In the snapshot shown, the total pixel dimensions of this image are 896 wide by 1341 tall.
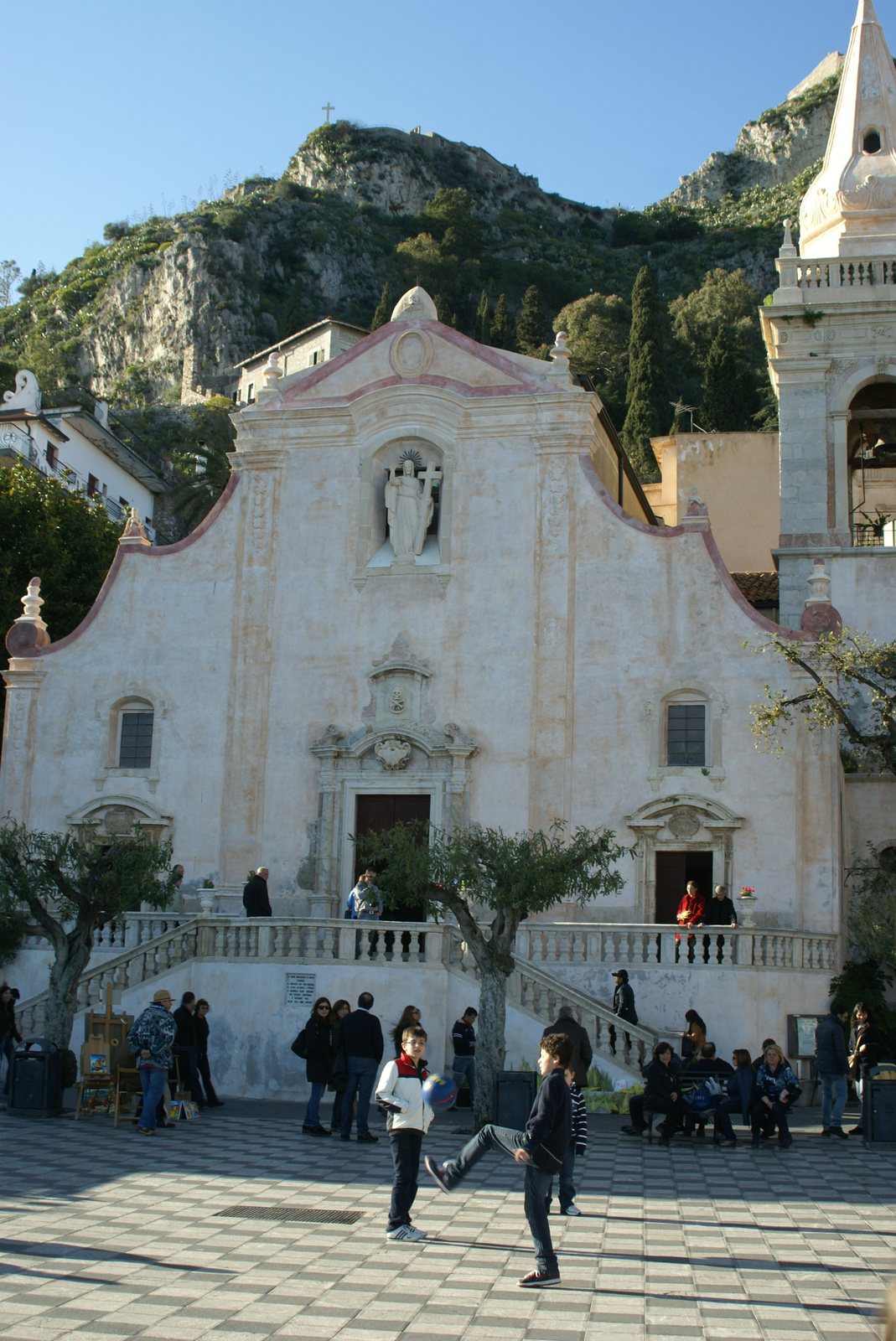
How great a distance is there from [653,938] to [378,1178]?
950 cm

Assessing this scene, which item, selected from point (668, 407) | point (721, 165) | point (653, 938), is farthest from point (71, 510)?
point (721, 165)

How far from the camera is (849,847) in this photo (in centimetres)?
2631

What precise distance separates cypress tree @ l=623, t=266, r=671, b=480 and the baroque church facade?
3123 centimetres

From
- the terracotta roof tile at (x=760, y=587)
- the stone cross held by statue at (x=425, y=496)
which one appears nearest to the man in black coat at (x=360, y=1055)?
the stone cross held by statue at (x=425, y=496)

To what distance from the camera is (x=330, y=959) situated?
21656 mm

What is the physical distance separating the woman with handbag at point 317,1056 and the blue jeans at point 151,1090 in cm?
173

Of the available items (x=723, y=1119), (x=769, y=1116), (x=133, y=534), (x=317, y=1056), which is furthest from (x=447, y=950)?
(x=133, y=534)

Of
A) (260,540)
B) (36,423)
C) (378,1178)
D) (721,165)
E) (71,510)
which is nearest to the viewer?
(378,1178)

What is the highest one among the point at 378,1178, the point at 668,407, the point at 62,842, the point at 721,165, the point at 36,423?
the point at 721,165

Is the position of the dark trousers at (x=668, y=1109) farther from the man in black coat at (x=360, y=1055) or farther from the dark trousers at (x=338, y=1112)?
the dark trousers at (x=338, y=1112)

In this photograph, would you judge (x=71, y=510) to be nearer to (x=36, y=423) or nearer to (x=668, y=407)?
(x=36, y=423)

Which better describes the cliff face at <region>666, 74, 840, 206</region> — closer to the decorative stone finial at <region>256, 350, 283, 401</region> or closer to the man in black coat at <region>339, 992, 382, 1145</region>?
the decorative stone finial at <region>256, 350, 283, 401</region>

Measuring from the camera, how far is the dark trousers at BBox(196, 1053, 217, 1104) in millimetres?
19359

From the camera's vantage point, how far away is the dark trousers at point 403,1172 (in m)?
10.8
